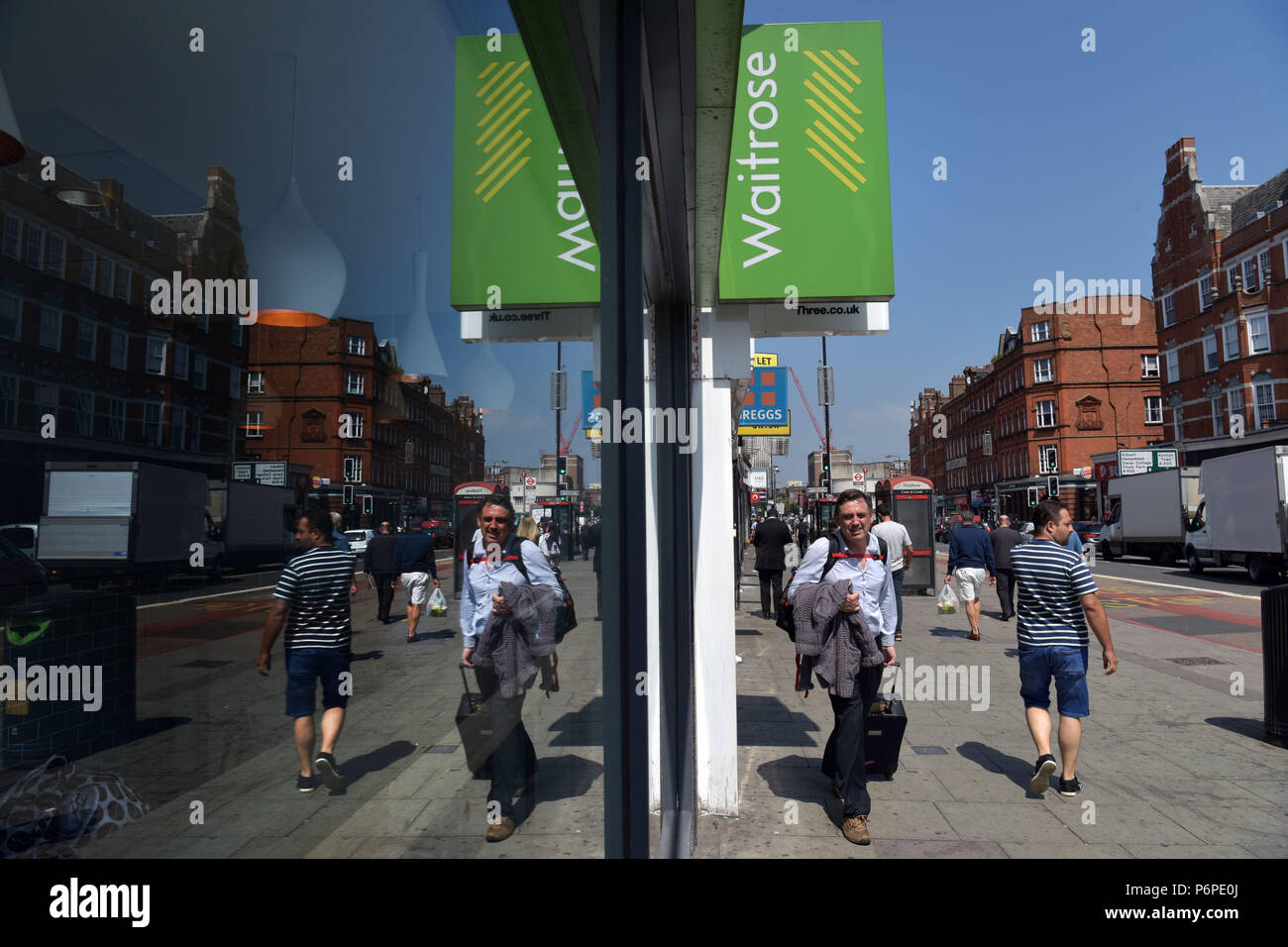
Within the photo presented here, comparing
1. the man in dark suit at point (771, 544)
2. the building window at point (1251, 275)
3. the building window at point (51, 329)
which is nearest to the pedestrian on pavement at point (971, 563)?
the man in dark suit at point (771, 544)

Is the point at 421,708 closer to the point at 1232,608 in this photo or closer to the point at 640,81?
the point at 640,81

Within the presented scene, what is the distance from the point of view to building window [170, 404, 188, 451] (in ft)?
2.69

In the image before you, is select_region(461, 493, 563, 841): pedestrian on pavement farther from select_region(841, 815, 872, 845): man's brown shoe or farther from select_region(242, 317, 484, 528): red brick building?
select_region(841, 815, 872, 845): man's brown shoe

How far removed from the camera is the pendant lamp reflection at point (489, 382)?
1217mm

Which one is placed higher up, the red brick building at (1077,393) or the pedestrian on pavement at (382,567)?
the red brick building at (1077,393)

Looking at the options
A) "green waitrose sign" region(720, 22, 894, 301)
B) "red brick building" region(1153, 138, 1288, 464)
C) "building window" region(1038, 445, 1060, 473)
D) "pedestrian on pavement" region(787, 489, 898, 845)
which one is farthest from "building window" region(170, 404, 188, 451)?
"building window" region(1038, 445, 1060, 473)

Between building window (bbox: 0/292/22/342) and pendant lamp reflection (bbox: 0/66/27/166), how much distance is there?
20 cm

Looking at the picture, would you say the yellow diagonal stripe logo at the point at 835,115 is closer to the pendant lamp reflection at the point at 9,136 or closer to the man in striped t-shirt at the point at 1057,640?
the man in striped t-shirt at the point at 1057,640

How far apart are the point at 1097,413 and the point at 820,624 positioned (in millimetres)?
56073

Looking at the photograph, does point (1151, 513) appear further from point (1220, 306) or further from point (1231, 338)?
point (1220, 306)

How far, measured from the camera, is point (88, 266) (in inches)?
32.6

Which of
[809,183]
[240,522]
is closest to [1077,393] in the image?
[809,183]

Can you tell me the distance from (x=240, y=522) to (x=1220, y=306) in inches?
1788

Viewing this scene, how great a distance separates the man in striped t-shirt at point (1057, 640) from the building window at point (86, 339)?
5.07m
